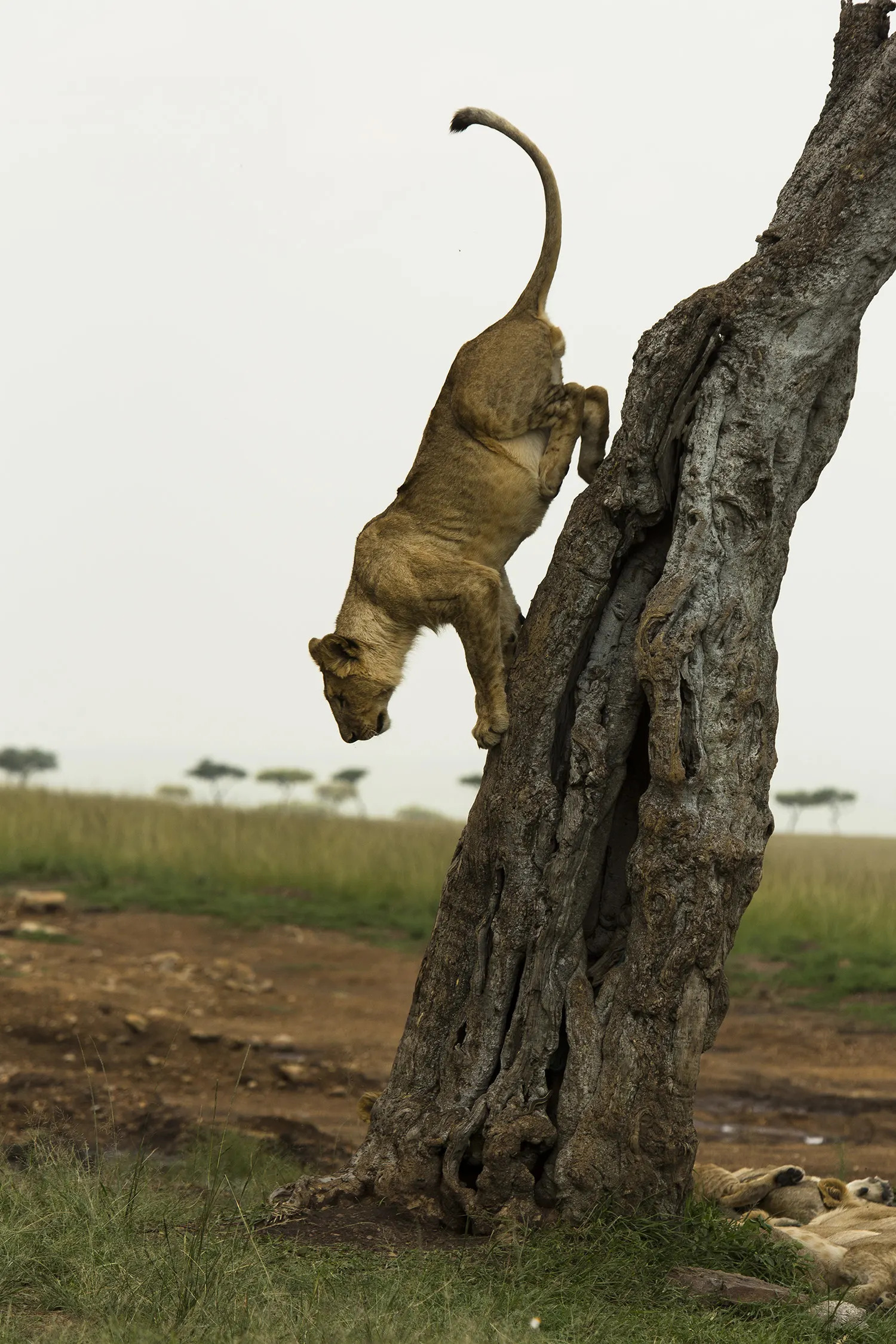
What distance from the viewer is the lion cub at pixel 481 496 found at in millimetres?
6070

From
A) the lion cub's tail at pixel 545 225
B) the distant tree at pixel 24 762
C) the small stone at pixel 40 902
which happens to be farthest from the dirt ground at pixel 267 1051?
the distant tree at pixel 24 762

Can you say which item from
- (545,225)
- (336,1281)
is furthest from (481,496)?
(336,1281)

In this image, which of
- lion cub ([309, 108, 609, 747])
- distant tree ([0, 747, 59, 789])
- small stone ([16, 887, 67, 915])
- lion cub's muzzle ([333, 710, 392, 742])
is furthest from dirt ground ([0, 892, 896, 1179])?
distant tree ([0, 747, 59, 789])

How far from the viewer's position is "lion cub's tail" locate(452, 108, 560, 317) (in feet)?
21.1

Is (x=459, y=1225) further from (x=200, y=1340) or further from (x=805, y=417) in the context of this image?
(x=805, y=417)

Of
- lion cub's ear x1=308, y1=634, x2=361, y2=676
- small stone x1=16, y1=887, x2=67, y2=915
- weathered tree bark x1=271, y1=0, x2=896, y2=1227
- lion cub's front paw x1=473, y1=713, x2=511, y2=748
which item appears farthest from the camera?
small stone x1=16, y1=887, x2=67, y2=915

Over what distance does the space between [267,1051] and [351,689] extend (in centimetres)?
559

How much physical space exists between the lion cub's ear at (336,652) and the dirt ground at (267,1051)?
2372mm

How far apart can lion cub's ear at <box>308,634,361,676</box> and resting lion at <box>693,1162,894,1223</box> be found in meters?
2.95

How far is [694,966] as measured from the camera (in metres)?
5.46

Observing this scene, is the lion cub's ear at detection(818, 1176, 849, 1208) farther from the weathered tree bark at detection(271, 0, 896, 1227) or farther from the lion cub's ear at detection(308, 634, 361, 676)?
the lion cub's ear at detection(308, 634, 361, 676)

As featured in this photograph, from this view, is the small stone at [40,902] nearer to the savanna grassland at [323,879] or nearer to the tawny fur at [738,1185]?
the savanna grassland at [323,879]

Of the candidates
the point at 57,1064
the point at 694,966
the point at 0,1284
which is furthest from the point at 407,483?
the point at 57,1064

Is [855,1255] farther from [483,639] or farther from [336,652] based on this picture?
[336,652]
